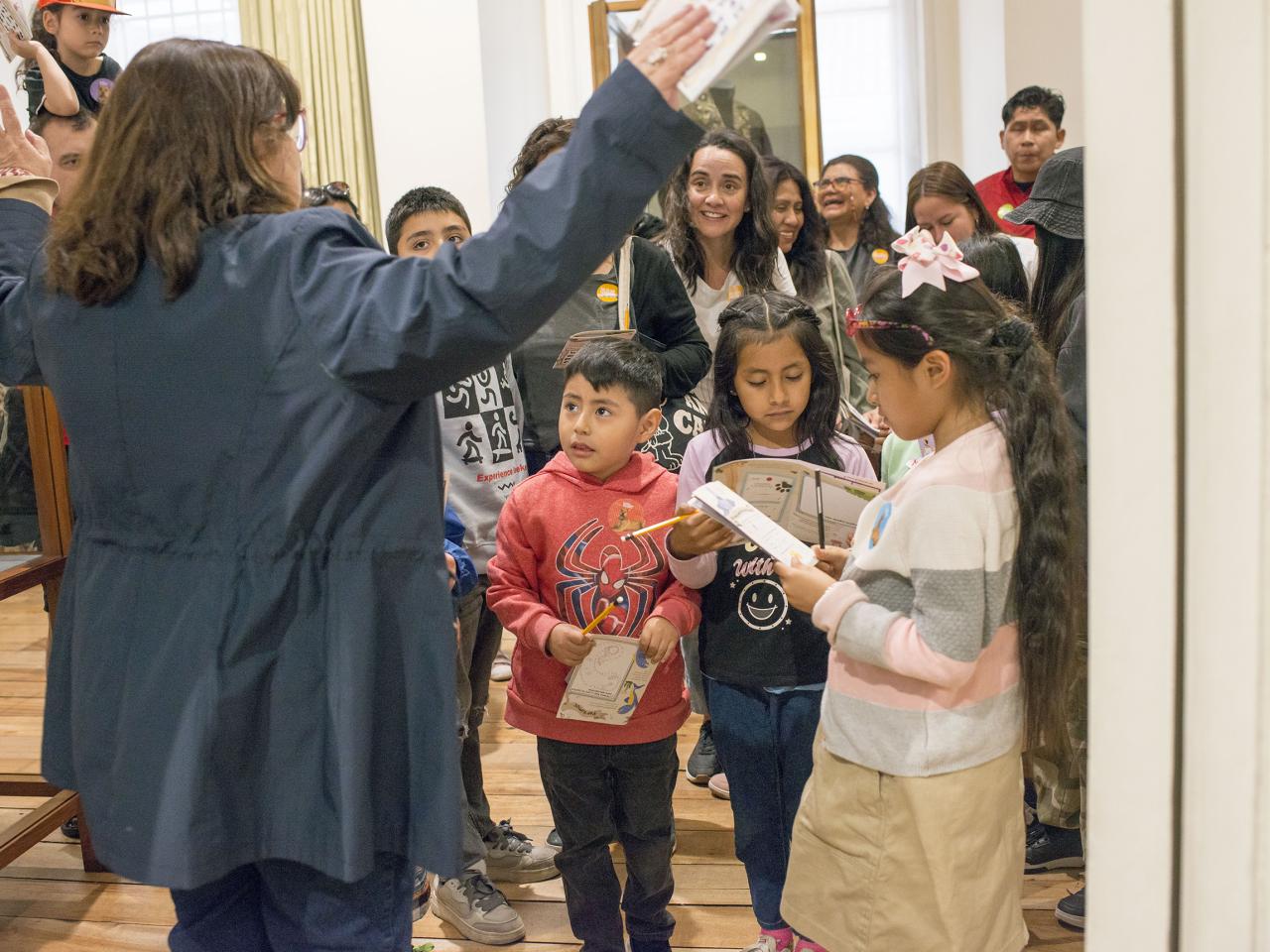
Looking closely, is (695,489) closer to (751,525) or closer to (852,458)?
(852,458)

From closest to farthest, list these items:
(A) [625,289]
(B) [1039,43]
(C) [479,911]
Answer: (C) [479,911] → (A) [625,289] → (B) [1039,43]

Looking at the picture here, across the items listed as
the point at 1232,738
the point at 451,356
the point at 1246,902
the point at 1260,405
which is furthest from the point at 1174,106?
the point at 451,356

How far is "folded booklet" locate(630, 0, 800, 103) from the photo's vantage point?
96cm

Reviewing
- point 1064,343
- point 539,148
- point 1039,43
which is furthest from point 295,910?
point 1039,43

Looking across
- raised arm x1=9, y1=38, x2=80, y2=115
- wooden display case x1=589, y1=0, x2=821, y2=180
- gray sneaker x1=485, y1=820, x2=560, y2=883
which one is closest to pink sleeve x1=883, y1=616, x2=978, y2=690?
gray sneaker x1=485, y1=820, x2=560, y2=883

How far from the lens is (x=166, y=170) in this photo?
3.86ft

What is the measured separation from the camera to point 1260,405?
2.37 feet

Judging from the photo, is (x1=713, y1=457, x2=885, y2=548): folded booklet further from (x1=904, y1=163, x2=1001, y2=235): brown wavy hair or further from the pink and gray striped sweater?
(x1=904, y1=163, x2=1001, y2=235): brown wavy hair

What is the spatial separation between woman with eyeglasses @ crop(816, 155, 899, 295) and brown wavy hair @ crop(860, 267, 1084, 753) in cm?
250

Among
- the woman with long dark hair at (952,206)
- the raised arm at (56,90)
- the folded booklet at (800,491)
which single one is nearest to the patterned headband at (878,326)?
the folded booklet at (800,491)

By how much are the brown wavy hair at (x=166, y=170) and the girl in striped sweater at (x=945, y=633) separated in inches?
32.1

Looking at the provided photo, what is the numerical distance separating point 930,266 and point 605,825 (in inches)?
41.5

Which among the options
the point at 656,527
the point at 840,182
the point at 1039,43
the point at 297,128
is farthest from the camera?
the point at 1039,43

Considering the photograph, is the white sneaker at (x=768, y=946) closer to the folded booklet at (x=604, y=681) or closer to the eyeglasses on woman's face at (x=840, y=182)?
the folded booklet at (x=604, y=681)
